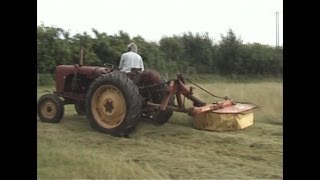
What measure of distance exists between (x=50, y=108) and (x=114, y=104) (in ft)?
4.49

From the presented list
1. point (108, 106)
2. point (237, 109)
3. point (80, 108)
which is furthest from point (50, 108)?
point (237, 109)

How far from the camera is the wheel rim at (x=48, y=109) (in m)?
6.41

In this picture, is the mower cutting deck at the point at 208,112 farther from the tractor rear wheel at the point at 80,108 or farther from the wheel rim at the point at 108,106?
the tractor rear wheel at the point at 80,108

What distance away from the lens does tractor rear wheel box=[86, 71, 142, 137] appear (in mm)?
5375

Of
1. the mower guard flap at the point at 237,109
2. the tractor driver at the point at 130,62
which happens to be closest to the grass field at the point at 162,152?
the mower guard flap at the point at 237,109

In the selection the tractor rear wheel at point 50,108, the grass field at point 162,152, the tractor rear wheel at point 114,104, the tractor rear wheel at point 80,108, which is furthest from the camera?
the tractor rear wheel at point 80,108

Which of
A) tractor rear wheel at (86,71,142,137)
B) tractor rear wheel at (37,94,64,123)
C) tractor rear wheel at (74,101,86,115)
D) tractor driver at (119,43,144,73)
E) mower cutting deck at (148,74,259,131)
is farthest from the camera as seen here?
tractor rear wheel at (74,101,86,115)

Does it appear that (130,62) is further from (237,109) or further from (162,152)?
(162,152)

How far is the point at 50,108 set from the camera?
6.46 m

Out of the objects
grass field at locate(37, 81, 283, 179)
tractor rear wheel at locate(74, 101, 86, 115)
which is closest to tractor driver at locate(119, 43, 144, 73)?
grass field at locate(37, 81, 283, 179)

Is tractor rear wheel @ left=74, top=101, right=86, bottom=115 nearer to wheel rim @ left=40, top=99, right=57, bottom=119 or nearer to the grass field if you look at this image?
the grass field

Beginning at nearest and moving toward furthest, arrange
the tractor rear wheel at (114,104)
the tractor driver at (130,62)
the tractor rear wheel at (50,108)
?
the tractor rear wheel at (114,104) → the tractor driver at (130,62) → the tractor rear wheel at (50,108)
